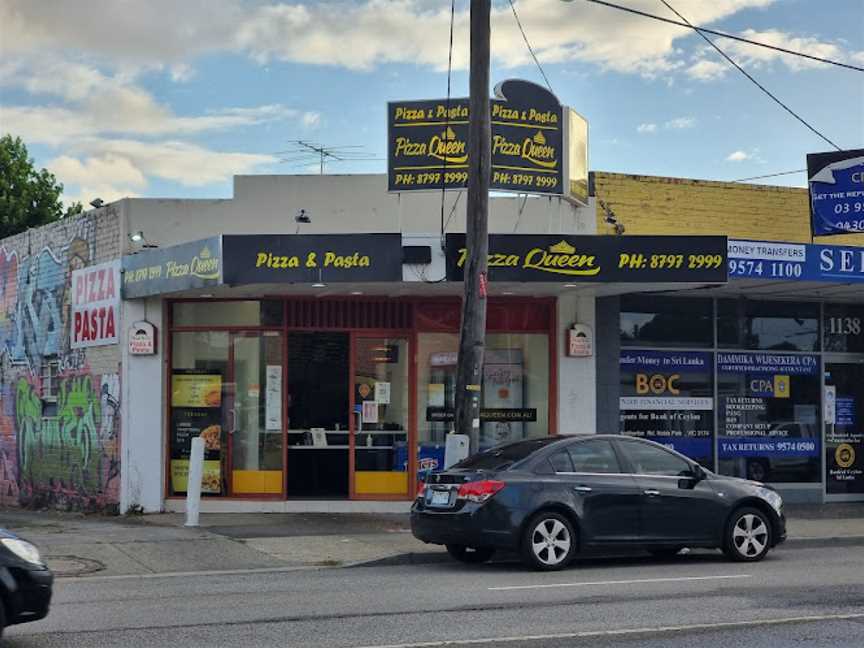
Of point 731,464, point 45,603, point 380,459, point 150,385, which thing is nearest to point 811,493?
point 731,464

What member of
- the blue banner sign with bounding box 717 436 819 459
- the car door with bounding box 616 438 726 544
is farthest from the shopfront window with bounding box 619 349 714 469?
the car door with bounding box 616 438 726 544

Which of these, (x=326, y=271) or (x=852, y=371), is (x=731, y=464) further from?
(x=326, y=271)

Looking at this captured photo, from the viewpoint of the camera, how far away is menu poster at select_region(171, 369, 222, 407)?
1844cm

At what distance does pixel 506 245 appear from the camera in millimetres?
16125

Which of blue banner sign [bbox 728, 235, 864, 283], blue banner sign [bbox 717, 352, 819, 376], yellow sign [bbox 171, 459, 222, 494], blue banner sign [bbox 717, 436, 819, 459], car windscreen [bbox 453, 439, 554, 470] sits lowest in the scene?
yellow sign [bbox 171, 459, 222, 494]

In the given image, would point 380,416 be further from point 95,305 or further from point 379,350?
point 95,305

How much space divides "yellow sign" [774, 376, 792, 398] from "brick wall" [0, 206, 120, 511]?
424 inches

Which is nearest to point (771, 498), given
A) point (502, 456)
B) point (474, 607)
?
point (502, 456)

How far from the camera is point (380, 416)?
731 inches

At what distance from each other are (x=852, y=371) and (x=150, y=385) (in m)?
11.9

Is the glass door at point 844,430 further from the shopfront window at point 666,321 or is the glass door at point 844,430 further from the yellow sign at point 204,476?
the yellow sign at point 204,476

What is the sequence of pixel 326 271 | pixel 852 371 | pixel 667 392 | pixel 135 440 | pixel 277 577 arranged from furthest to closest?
pixel 852 371, pixel 667 392, pixel 135 440, pixel 326 271, pixel 277 577

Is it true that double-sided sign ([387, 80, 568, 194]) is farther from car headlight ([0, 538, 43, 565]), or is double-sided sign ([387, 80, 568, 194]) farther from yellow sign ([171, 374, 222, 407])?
car headlight ([0, 538, 43, 565])

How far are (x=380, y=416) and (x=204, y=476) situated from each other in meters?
2.83
